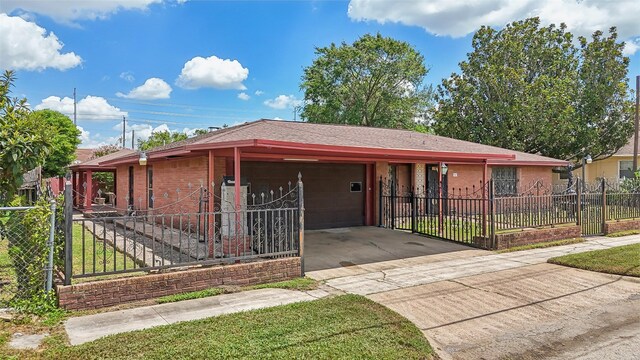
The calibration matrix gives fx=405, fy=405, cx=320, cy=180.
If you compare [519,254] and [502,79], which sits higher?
[502,79]

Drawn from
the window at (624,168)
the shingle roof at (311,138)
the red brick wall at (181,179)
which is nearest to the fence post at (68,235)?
the shingle roof at (311,138)

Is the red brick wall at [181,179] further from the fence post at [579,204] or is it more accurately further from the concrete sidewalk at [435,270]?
the fence post at [579,204]

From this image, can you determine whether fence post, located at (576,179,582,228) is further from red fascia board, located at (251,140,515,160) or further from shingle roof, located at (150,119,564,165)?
shingle roof, located at (150,119,564,165)

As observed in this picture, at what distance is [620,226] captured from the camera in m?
12.9

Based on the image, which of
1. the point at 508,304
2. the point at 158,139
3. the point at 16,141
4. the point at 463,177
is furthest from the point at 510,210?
the point at 158,139

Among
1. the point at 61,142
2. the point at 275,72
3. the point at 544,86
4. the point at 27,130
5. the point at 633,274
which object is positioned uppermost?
the point at 275,72

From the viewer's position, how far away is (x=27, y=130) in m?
5.57

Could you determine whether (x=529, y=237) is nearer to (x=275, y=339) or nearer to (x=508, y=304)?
(x=508, y=304)

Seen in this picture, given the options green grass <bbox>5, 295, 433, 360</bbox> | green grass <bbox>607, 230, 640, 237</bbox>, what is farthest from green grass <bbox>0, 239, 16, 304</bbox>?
green grass <bbox>607, 230, 640, 237</bbox>

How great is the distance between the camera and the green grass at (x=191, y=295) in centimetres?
580

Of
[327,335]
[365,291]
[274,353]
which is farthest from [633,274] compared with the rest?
[274,353]

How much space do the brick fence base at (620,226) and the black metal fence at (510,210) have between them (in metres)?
0.16

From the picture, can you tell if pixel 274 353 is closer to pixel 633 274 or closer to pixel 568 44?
pixel 633 274

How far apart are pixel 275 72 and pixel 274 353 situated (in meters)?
25.2
